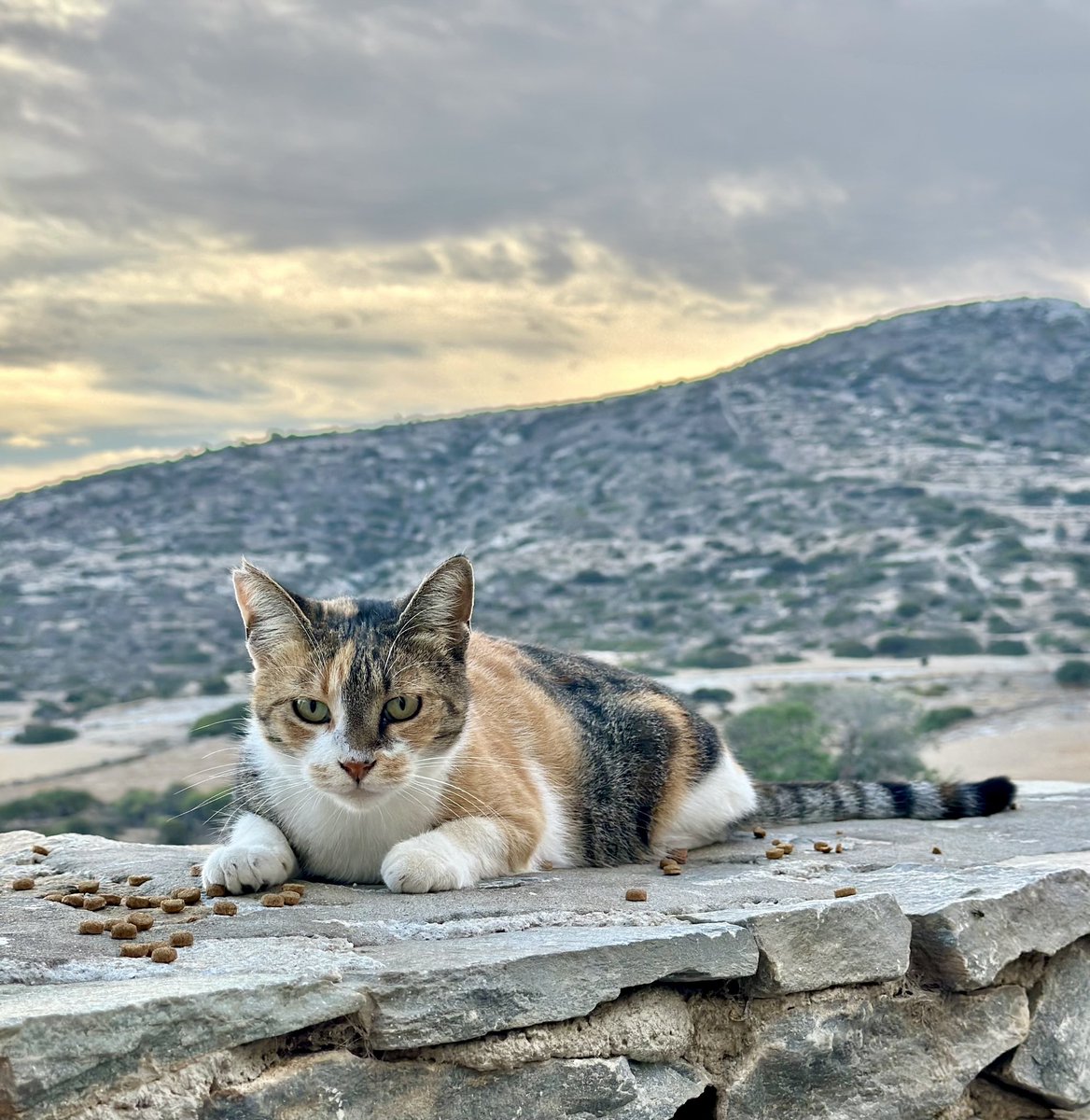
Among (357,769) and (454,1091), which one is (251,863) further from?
(454,1091)

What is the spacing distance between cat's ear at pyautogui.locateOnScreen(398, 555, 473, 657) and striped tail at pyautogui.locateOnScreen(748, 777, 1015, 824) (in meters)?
1.94

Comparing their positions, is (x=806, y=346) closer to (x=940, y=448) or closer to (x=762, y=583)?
(x=940, y=448)

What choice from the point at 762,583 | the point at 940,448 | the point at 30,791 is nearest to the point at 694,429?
the point at 940,448

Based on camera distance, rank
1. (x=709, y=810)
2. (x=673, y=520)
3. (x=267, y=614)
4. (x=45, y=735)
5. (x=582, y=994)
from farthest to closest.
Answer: (x=673, y=520)
(x=45, y=735)
(x=709, y=810)
(x=267, y=614)
(x=582, y=994)

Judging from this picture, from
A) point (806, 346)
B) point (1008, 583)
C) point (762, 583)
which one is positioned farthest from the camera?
point (806, 346)

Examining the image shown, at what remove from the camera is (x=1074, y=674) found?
3372 cm

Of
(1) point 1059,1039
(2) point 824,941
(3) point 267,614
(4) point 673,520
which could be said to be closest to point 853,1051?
(2) point 824,941

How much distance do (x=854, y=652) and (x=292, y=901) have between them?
37.9 m

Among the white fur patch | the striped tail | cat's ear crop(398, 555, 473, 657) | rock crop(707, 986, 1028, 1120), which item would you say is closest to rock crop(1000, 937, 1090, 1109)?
rock crop(707, 986, 1028, 1120)

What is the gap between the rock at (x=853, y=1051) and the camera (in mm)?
3523

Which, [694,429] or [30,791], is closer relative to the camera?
[30,791]

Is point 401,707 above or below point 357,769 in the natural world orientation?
above

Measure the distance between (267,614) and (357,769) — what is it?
0.62 metres

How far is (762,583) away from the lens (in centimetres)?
4791
